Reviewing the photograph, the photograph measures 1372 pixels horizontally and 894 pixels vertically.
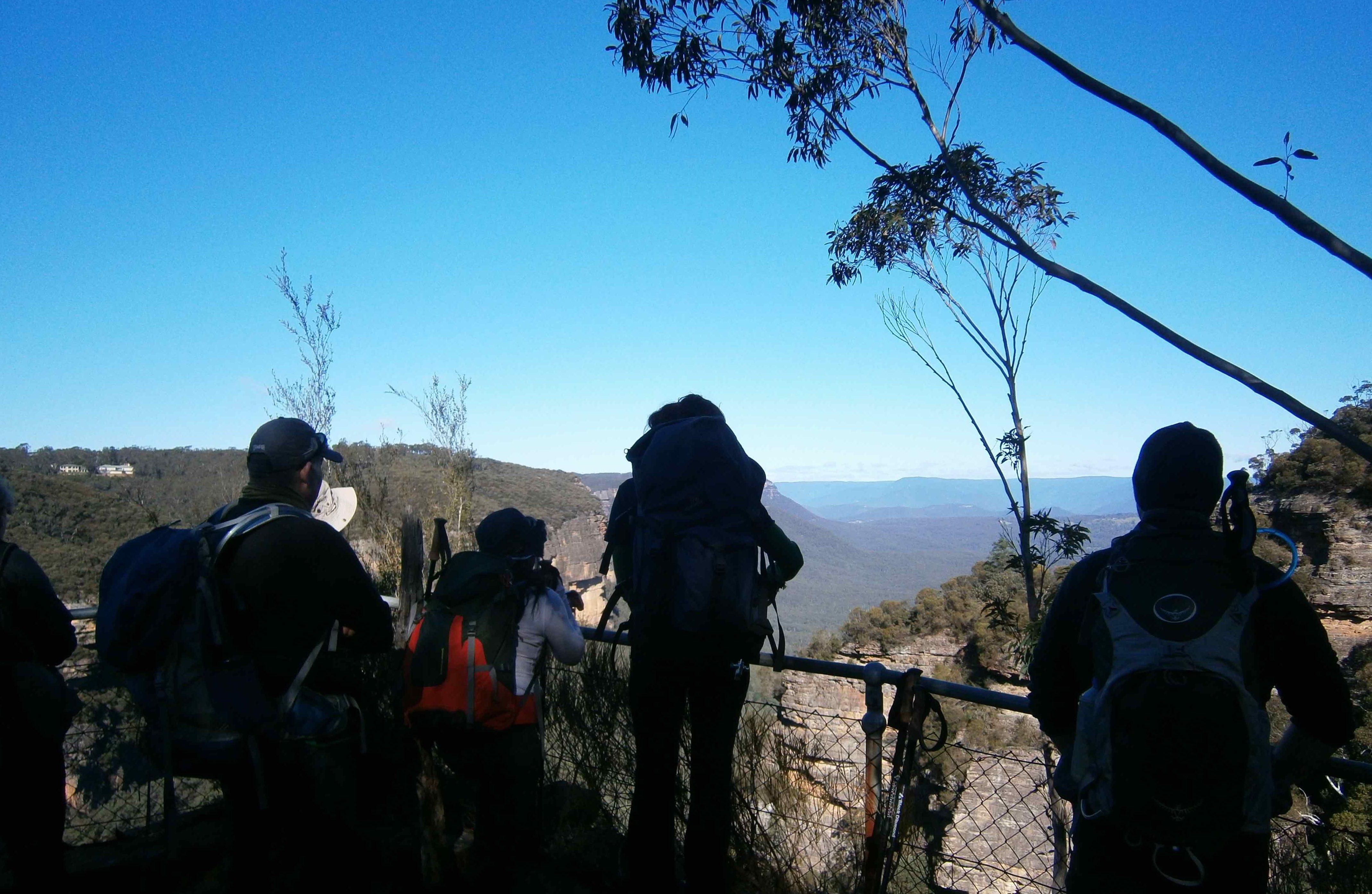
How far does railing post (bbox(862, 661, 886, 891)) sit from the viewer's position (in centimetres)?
255

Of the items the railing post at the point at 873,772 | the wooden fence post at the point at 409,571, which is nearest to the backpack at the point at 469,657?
the wooden fence post at the point at 409,571

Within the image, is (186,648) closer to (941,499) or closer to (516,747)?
(516,747)

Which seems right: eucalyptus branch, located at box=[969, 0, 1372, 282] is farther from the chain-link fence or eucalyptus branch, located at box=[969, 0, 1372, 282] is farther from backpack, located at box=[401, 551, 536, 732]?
backpack, located at box=[401, 551, 536, 732]

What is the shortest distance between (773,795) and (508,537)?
1.38 metres

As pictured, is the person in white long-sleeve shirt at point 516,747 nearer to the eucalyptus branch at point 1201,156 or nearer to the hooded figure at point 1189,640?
the hooded figure at point 1189,640

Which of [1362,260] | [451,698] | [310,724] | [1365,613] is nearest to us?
[1362,260]

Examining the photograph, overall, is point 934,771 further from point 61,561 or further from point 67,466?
point 67,466

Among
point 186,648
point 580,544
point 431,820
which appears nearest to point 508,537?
point 186,648

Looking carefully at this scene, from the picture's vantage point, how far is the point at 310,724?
2.31 meters

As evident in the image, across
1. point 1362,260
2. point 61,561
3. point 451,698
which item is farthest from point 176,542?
point 61,561

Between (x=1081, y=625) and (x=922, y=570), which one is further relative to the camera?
(x=922, y=570)

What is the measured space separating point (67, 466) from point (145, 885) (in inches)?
718

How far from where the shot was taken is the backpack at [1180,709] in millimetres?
1502

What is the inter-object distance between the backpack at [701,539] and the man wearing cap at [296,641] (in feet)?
2.75
